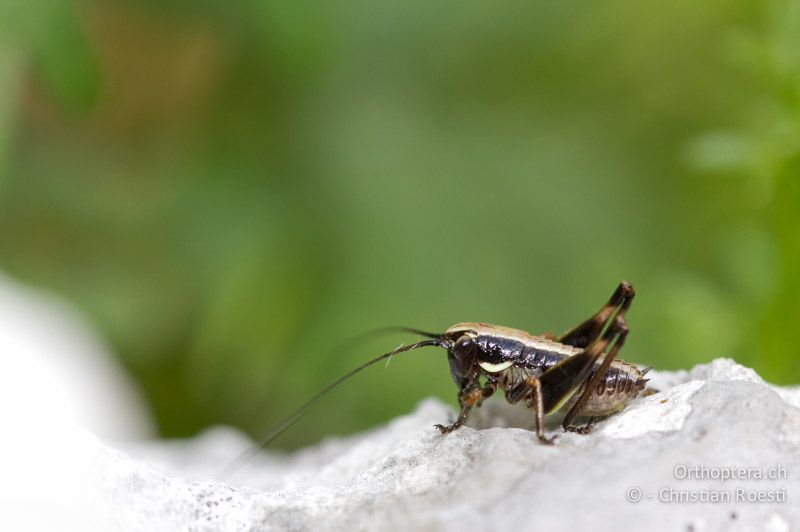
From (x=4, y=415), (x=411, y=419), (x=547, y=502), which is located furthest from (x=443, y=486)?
(x=4, y=415)

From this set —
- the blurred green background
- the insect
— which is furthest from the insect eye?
the blurred green background

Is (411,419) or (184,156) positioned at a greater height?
(184,156)

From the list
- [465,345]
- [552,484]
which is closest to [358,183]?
[465,345]

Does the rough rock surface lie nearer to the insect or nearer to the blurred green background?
the insect

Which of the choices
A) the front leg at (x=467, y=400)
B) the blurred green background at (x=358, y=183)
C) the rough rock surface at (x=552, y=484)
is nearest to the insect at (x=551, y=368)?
the front leg at (x=467, y=400)

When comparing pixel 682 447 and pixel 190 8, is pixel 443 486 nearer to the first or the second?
pixel 682 447

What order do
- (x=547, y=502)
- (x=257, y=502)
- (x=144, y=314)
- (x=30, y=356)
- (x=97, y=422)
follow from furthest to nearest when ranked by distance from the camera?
(x=144, y=314)
(x=97, y=422)
(x=30, y=356)
(x=257, y=502)
(x=547, y=502)

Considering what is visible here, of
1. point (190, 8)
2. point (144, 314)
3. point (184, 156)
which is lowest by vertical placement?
point (144, 314)
